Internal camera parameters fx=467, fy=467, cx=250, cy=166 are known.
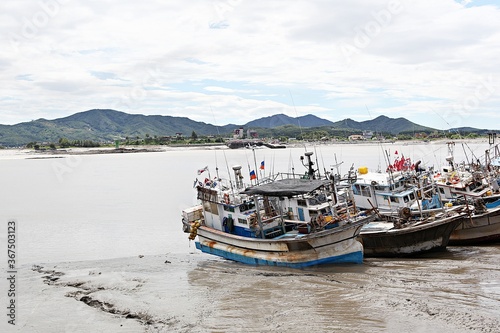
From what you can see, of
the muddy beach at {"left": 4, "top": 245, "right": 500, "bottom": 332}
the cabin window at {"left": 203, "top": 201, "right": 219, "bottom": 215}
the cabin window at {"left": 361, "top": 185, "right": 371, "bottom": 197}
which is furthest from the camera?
the cabin window at {"left": 361, "top": 185, "right": 371, "bottom": 197}

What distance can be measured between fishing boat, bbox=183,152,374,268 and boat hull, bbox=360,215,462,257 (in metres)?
1.36

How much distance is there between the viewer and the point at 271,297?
47.7 feet

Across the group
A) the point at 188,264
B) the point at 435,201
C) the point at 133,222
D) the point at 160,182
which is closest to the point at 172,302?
the point at 188,264

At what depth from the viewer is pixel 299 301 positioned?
13.9 meters

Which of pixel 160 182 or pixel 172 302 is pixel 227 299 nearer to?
pixel 172 302

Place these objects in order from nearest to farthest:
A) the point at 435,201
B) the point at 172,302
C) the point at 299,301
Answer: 1. the point at 299,301
2. the point at 172,302
3. the point at 435,201

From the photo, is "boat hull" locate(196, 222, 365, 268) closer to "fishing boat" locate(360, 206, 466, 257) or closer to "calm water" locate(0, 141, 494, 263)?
"fishing boat" locate(360, 206, 466, 257)

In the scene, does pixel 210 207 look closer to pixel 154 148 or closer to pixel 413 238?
pixel 413 238

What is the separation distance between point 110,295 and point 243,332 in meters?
5.87

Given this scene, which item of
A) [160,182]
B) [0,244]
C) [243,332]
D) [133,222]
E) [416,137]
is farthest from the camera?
[416,137]

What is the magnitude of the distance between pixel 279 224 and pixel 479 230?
28.5 ft

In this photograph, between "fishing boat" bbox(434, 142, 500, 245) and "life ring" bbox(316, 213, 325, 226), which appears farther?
"fishing boat" bbox(434, 142, 500, 245)

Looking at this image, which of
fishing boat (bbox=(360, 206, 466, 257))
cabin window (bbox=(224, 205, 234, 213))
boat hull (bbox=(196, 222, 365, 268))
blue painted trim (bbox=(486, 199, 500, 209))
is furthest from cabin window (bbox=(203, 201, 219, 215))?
blue painted trim (bbox=(486, 199, 500, 209))

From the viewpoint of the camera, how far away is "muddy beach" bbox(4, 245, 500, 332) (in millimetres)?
12086
